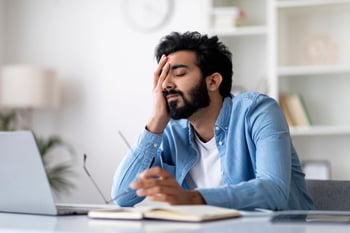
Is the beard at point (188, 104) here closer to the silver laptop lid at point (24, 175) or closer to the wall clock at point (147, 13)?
the silver laptop lid at point (24, 175)

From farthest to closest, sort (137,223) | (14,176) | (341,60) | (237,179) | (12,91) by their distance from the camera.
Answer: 1. (12,91)
2. (341,60)
3. (237,179)
4. (14,176)
5. (137,223)

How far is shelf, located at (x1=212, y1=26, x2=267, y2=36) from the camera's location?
381 cm

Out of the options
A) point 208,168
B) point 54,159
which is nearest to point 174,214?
point 208,168

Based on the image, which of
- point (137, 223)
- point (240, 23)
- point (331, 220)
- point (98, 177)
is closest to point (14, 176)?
point (137, 223)

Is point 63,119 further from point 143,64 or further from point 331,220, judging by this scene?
point 331,220

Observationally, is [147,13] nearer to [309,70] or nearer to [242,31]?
[242,31]

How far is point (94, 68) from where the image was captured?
177 inches

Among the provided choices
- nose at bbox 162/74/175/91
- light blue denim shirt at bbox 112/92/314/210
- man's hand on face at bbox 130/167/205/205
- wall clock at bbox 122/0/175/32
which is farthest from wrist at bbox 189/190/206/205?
wall clock at bbox 122/0/175/32

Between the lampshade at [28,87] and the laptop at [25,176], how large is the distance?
105 inches

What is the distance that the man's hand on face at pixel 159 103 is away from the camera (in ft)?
6.68

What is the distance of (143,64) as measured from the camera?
14.3 feet

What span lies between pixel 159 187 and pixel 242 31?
261cm

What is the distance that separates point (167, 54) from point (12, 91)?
2.23 m

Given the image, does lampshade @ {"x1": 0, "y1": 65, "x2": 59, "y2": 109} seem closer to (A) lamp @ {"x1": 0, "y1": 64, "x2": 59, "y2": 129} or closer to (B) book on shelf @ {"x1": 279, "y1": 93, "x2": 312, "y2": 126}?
(A) lamp @ {"x1": 0, "y1": 64, "x2": 59, "y2": 129}
